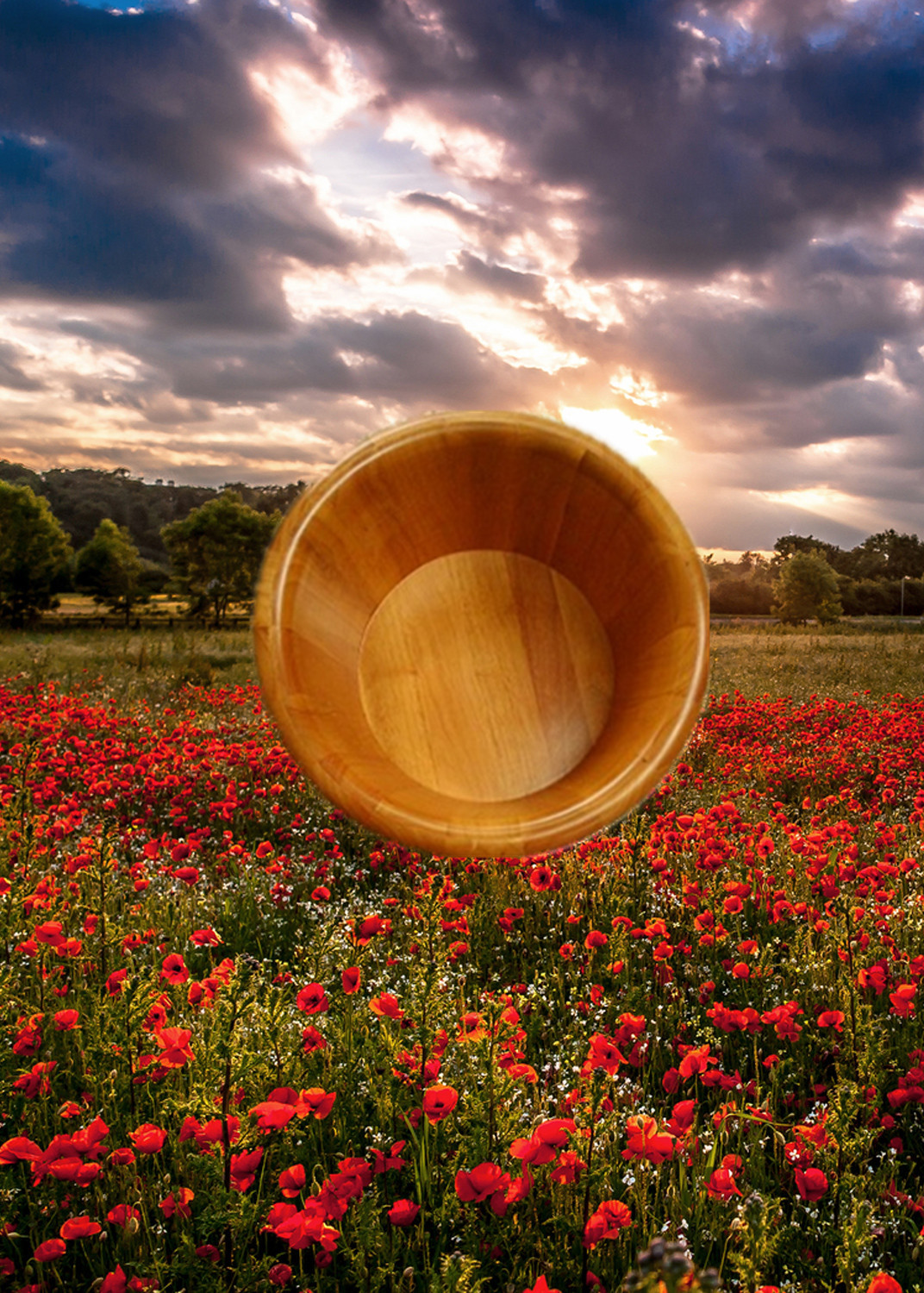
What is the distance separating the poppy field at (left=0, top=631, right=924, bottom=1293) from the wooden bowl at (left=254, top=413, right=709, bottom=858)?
2.28 feet

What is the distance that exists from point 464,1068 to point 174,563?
5216 cm

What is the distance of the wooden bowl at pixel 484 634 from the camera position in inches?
64.5

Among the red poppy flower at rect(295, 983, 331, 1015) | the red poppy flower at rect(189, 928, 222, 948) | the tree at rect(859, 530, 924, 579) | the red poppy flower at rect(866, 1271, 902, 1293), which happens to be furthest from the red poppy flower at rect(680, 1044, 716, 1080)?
the tree at rect(859, 530, 924, 579)

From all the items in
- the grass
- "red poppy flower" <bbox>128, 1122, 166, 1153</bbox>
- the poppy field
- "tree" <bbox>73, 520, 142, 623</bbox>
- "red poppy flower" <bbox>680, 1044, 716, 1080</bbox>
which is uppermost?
"tree" <bbox>73, 520, 142, 623</bbox>

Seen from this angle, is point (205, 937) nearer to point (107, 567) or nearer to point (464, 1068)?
point (464, 1068)

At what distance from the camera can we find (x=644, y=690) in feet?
5.98

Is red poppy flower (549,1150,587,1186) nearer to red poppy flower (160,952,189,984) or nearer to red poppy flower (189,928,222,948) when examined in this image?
red poppy flower (160,952,189,984)

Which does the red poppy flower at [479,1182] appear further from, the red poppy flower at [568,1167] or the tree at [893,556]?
the tree at [893,556]

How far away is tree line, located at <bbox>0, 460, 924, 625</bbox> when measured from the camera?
42406mm

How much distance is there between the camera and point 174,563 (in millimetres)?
51844

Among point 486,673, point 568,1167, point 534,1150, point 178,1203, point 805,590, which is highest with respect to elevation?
point 805,590

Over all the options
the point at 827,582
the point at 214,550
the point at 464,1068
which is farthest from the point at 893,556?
the point at 464,1068

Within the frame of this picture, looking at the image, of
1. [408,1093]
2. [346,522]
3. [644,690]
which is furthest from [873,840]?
[346,522]

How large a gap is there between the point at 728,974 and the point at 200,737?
498 cm
